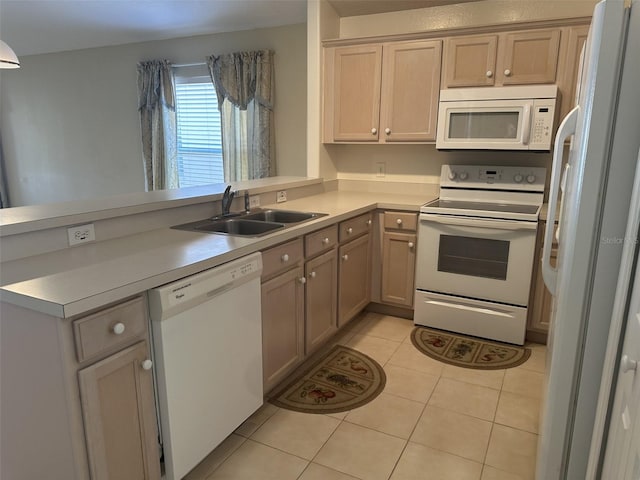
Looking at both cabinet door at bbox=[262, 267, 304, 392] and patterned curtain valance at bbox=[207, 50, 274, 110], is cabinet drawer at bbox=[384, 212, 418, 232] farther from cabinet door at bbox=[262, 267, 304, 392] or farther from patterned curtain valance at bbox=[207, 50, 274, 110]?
patterned curtain valance at bbox=[207, 50, 274, 110]

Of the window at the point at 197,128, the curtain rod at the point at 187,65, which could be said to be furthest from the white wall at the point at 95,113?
the window at the point at 197,128

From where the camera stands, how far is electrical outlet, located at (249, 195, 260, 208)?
282cm

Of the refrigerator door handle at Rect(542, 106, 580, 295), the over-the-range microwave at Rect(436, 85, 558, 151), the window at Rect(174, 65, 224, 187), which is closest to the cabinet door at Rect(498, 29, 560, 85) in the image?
the over-the-range microwave at Rect(436, 85, 558, 151)

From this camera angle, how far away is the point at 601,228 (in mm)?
1110

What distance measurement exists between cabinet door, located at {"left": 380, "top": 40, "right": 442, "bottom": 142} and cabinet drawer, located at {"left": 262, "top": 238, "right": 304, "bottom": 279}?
1.51 metres

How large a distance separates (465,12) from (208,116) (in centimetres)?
288

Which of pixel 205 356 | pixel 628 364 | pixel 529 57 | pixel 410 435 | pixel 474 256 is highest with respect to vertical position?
pixel 529 57

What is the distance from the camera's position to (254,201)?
9.34ft

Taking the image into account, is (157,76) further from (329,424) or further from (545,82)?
(329,424)

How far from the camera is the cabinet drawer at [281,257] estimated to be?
6.79 feet

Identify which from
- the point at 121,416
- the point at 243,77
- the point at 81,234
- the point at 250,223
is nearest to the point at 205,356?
the point at 121,416

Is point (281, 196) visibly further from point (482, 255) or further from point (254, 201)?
point (482, 255)

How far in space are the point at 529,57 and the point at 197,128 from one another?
352cm

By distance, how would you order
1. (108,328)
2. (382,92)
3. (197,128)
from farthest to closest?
(197,128), (382,92), (108,328)
